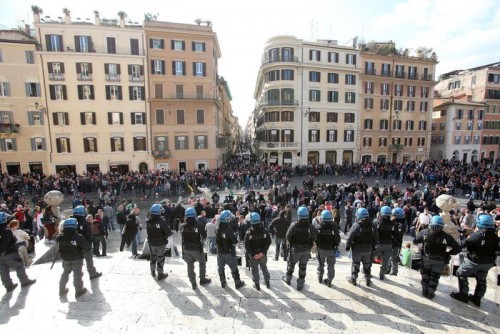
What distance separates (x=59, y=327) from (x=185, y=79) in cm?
2736

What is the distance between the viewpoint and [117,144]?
28281mm

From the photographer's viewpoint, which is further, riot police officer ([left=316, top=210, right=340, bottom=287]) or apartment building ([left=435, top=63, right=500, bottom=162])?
apartment building ([left=435, top=63, right=500, bottom=162])

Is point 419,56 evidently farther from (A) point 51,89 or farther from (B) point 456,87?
(A) point 51,89

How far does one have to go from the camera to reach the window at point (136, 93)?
91.5 feet

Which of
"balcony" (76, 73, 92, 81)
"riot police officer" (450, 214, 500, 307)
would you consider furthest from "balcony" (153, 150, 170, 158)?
"riot police officer" (450, 214, 500, 307)

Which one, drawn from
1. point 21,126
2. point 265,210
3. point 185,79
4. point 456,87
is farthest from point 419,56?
point 21,126

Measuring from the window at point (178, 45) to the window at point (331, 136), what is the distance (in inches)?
772

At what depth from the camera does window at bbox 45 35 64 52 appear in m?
25.7

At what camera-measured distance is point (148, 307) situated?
4922mm

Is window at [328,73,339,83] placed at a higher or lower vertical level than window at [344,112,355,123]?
higher

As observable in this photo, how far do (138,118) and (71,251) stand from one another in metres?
25.6

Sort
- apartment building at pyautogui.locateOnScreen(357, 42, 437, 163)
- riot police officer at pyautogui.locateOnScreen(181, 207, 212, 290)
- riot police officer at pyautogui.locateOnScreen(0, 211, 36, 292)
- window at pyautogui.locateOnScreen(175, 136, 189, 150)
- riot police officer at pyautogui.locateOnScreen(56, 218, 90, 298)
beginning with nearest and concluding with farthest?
riot police officer at pyautogui.locateOnScreen(56, 218, 90, 298) → riot police officer at pyautogui.locateOnScreen(0, 211, 36, 292) → riot police officer at pyautogui.locateOnScreen(181, 207, 212, 290) → window at pyautogui.locateOnScreen(175, 136, 189, 150) → apartment building at pyautogui.locateOnScreen(357, 42, 437, 163)

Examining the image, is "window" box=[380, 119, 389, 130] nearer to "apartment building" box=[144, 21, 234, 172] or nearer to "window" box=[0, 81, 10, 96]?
"apartment building" box=[144, 21, 234, 172]

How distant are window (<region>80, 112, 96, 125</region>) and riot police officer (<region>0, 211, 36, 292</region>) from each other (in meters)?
25.2
